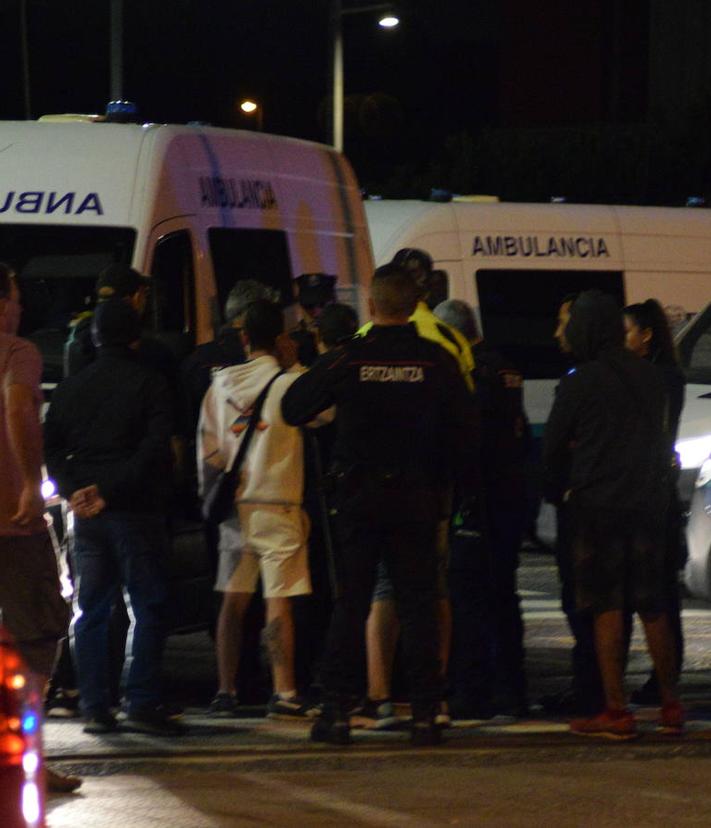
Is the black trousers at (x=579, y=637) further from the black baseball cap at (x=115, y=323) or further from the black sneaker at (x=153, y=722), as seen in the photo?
the black baseball cap at (x=115, y=323)

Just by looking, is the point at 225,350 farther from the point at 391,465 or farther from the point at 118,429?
the point at 391,465

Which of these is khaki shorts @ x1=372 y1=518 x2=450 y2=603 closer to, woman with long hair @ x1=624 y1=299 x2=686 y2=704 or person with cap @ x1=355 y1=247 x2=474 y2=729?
person with cap @ x1=355 y1=247 x2=474 y2=729

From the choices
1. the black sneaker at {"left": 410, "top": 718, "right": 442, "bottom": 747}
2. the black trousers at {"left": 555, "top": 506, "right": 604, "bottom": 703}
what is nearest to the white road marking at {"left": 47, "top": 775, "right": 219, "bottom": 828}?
the black sneaker at {"left": 410, "top": 718, "right": 442, "bottom": 747}

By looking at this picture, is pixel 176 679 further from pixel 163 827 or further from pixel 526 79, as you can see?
pixel 526 79

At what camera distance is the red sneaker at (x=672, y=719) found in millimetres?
7902

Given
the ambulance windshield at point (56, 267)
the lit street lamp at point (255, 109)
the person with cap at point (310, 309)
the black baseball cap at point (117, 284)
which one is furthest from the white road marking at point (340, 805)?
the lit street lamp at point (255, 109)

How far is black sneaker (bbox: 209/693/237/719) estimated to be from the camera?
27.3 feet

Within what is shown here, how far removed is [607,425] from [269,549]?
4.80 ft

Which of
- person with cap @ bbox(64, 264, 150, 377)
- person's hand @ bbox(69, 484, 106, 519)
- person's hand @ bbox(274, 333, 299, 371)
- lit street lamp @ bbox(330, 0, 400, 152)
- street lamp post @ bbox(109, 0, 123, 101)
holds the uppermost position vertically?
lit street lamp @ bbox(330, 0, 400, 152)

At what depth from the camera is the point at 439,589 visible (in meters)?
7.73

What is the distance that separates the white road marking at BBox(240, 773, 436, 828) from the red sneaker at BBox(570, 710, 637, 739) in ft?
4.49

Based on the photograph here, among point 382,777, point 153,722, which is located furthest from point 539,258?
point 382,777

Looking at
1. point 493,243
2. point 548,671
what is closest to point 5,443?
point 548,671

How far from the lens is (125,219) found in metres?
9.92
